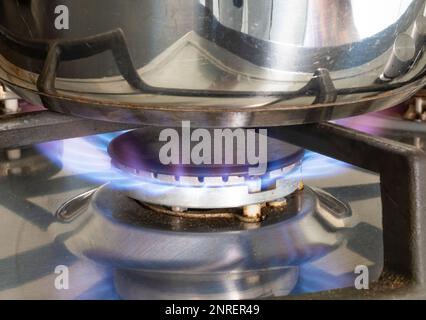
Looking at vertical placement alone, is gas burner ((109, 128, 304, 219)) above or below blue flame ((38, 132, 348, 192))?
above

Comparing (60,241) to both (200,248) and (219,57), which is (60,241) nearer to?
(200,248)

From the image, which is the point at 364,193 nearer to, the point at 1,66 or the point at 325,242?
the point at 325,242

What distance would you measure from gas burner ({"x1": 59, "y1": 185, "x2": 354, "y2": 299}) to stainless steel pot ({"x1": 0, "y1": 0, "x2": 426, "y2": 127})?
4.6 inches

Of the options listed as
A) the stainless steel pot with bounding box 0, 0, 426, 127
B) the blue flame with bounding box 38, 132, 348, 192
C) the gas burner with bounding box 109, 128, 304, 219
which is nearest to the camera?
the stainless steel pot with bounding box 0, 0, 426, 127

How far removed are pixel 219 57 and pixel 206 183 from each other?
133 millimetres

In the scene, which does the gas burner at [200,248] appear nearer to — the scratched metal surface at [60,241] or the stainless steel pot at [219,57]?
the scratched metal surface at [60,241]

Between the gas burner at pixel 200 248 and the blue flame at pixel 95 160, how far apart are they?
0.09m

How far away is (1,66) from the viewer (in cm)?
57

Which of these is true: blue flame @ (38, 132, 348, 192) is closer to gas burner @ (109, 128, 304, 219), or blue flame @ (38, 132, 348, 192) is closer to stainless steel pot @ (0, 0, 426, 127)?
gas burner @ (109, 128, 304, 219)

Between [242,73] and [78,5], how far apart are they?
129mm

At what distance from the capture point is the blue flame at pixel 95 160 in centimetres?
73

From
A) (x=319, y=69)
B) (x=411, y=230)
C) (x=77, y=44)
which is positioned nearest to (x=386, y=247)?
(x=411, y=230)

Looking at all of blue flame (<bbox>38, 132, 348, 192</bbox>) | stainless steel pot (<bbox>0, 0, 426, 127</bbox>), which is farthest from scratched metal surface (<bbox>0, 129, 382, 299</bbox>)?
stainless steel pot (<bbox>0, 0, 426, 127</bbox>)

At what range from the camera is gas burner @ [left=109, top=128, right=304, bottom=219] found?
1.84 feet
